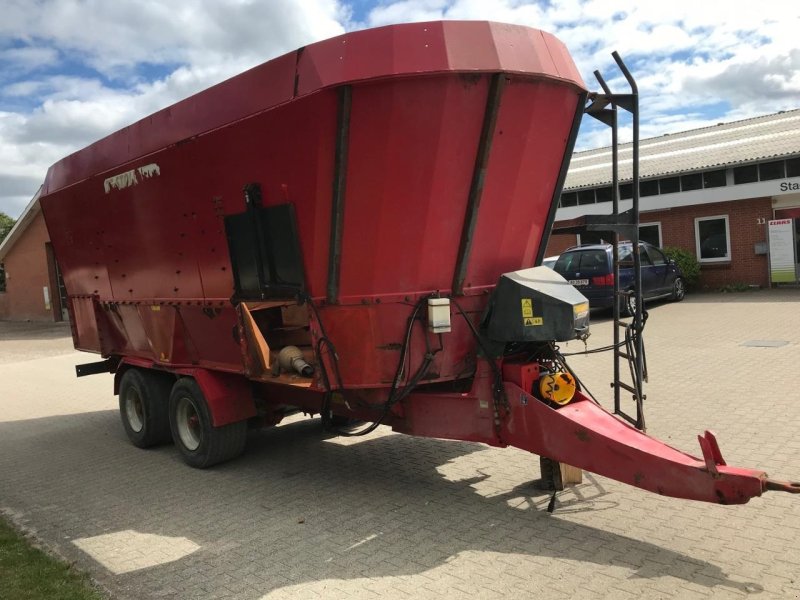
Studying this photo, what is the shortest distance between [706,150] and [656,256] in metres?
7.24

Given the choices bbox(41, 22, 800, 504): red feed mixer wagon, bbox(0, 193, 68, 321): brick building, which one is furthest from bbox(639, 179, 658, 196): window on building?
bbox(0, 193, 68, 321): brick building

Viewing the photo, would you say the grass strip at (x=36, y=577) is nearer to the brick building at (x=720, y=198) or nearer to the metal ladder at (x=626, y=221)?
the metal ladder at (x=626, y=221)

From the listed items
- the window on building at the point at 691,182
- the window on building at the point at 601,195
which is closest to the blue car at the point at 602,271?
the window on building at the point at 691,182

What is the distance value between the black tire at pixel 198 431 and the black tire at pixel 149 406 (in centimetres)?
52

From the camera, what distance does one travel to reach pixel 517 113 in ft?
13.9

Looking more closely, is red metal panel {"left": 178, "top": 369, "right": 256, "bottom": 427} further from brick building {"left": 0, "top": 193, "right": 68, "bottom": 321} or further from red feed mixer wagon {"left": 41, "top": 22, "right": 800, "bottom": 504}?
brick building {"left": 0, "top": 193, "right": 68, "bottom": 321}

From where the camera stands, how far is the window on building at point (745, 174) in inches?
733

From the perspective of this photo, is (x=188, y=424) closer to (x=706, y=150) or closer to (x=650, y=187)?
(x=650, y=187)

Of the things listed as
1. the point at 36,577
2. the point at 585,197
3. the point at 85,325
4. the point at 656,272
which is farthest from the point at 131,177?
the point at 585,197

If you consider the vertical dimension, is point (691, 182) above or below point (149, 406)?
above

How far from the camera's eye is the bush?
62.2 ft

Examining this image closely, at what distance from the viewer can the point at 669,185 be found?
66.4ft

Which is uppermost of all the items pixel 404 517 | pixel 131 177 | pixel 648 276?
pixel 131 177

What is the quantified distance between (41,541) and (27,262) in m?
24.6
